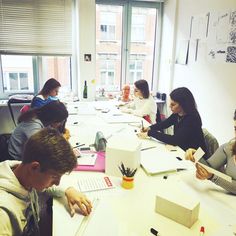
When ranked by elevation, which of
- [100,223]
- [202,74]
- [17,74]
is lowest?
[100,223]

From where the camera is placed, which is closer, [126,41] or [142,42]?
[126,41]

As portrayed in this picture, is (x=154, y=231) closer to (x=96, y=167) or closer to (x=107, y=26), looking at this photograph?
(x=96, y=167)

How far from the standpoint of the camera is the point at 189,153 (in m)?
1.88

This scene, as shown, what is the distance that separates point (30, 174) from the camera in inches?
44.4

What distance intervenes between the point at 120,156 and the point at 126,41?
330cm

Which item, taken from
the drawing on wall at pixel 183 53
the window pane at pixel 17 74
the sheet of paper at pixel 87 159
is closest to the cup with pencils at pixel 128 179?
the sheet of paper at pixel 87 159

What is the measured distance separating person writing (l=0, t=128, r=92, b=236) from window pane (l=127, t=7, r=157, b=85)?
3682 millimetres

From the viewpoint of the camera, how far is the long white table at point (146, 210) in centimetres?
115

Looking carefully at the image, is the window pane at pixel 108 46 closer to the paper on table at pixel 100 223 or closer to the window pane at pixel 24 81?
the window pane at pixel 24 81

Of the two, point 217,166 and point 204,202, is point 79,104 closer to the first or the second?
point 217,166

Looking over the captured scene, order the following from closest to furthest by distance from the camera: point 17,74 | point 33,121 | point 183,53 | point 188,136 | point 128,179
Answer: point 128,179
point 33,121
point 188,136
point 183,53
point 17,74

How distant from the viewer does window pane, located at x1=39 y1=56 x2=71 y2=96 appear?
14.1 feet

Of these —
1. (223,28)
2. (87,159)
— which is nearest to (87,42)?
(223,28)

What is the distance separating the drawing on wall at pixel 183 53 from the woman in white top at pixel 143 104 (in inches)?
35.4
